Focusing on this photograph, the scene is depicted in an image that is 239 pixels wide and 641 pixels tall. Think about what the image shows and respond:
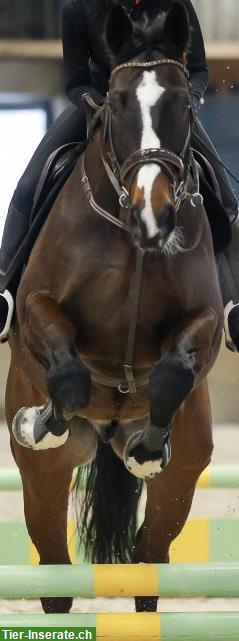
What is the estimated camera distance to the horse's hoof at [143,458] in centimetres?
336

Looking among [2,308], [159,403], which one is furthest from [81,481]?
[159,403]

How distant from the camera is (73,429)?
152 inches

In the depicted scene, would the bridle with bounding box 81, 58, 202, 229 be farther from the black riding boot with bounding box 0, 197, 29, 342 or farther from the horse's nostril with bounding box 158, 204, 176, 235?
the black riding boot with bounding box 0, 197, 29, 342

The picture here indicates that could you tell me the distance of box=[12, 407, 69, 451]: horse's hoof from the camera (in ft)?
11.4

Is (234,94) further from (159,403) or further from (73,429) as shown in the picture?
(159,403)

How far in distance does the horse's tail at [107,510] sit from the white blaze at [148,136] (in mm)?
1549

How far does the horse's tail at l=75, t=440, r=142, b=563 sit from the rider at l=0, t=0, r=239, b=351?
67 centimetres

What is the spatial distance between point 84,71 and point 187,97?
0.61 meters

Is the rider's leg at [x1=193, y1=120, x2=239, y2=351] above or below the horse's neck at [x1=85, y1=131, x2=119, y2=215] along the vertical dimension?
below

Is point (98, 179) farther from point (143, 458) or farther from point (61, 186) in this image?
point (143, 458)

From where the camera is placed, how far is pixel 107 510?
14.2 ft

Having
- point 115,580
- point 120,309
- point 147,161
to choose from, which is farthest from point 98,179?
point 115,580

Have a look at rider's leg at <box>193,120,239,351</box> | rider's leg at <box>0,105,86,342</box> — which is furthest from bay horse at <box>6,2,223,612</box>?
rider's leg at <box>193,120,239,351</box>

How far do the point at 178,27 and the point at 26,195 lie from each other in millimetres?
1024
